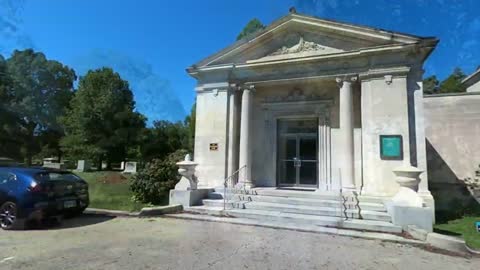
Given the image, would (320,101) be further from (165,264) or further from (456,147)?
(165,264)

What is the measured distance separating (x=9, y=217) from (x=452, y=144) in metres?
13.4

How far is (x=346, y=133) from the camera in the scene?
866cm

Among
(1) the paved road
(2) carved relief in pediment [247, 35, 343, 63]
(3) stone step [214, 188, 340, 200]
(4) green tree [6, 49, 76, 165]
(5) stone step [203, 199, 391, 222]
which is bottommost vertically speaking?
(1) the paved road

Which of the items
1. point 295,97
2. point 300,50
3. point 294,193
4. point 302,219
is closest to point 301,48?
point 300,50

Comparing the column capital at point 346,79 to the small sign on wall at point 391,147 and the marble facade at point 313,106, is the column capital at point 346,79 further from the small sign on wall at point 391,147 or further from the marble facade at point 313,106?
the small sign on wall at point 391,147

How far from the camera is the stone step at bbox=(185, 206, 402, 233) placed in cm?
644

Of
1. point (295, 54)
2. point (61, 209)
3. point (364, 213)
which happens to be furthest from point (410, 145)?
point (61, 209)

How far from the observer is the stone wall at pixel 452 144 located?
9414 mm

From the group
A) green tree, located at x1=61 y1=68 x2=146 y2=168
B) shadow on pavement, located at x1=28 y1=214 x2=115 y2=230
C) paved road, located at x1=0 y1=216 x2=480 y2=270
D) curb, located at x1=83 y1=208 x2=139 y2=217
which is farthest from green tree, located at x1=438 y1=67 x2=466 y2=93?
green tree, located at x1=61 y1=68 x2=146 y2=168

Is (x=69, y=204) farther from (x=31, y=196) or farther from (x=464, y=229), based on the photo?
(x=464, y=229)

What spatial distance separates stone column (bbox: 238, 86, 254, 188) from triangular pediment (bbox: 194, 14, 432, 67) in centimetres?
140

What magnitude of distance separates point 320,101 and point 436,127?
4457 mm

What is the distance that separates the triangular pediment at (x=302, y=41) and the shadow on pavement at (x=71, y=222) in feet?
21.1

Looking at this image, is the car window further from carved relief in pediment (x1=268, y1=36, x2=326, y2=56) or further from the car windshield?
carved relief in pediment (x1=268, y1=36, x2=326, y2=56)
